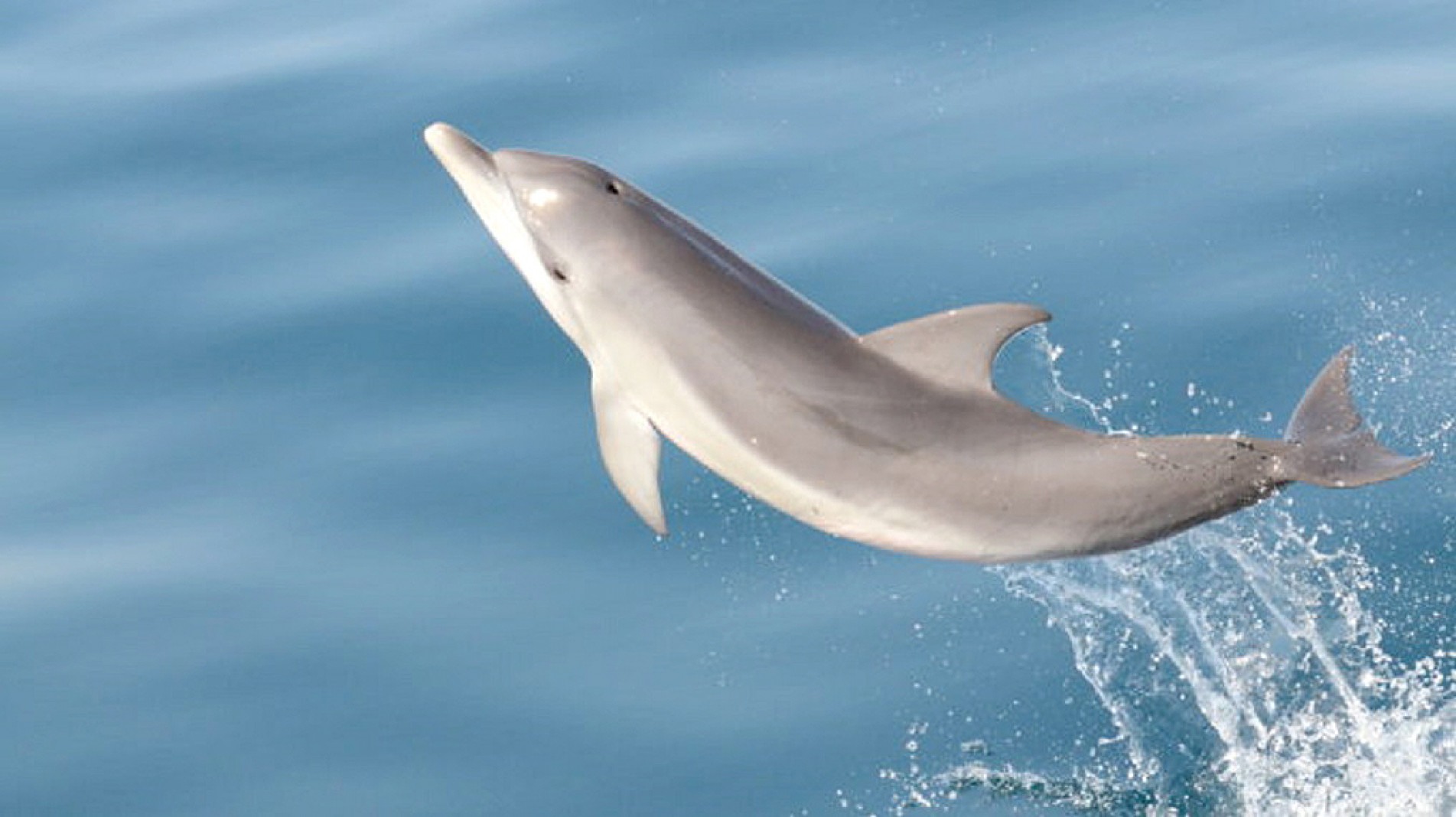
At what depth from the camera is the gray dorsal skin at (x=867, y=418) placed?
5781mm

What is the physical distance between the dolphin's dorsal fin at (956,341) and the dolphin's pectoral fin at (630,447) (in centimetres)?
65

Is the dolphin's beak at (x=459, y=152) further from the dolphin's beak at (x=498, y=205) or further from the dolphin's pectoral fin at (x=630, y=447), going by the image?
the dolphin's pectoral fin at (x=630, y=447)

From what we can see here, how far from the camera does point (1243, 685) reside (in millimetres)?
7730

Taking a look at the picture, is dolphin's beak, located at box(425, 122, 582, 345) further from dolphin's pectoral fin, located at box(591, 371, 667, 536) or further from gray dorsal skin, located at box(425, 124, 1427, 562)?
dolphin's pectoral fin, located at box(591, 371, 667, 536)

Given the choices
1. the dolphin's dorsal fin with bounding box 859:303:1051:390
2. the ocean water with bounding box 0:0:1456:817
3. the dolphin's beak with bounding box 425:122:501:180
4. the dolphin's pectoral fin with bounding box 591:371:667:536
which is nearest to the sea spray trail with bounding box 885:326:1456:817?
the ocean water with bounding box 0:0:1456:817

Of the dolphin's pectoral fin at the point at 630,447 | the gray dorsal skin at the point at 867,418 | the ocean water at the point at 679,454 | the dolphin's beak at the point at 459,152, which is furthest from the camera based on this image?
the ocean water at the point at 679,454

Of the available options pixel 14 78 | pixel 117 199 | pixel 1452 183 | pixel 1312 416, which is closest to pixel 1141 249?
pixel 1452 183

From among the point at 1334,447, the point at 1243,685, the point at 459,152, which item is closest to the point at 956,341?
the point at 1334,447

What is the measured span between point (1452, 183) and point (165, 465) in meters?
4.90

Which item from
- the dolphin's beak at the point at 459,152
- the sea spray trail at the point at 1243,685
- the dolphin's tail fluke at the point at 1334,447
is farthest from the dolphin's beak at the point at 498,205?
the sea spray trail at the point at 1243,685

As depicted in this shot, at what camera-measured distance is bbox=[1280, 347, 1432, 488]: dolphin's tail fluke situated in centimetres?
580

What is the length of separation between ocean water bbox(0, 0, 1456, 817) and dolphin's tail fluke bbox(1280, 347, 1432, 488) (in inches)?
64.5

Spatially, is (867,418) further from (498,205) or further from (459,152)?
(459,152)

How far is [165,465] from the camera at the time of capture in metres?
9.11
